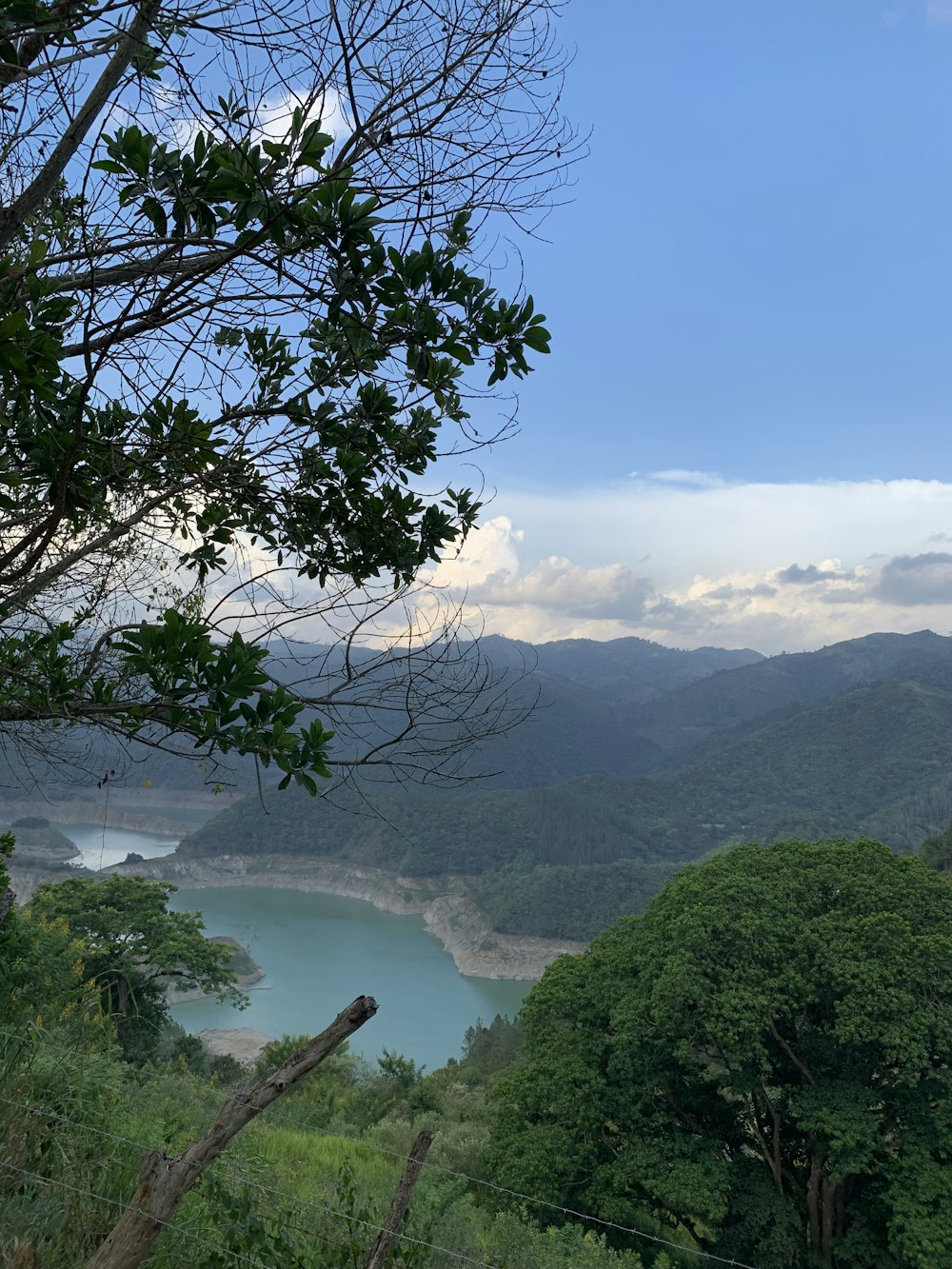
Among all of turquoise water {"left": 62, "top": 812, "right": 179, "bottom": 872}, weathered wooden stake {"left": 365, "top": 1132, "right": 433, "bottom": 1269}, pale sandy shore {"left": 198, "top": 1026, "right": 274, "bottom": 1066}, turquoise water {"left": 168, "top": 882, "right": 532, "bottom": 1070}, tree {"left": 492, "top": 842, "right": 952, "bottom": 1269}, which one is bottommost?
turquoise water {"left": 168, "top": 882, "right": 532, "bottom": 1070}

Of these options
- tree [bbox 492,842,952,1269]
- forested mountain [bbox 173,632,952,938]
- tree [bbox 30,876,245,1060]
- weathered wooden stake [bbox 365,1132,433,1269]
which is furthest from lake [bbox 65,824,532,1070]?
weathered wooden stake [bbox 365,1132,433,1269]

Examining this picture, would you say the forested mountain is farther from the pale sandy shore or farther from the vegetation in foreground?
the vegetation in foreground

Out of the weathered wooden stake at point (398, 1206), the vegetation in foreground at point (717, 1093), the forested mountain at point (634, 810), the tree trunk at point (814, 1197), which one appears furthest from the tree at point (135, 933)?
the forested mountain at point (634, 810)

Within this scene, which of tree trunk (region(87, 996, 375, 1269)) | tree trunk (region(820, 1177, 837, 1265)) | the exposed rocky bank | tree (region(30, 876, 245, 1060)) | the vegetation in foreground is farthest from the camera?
the exposed rocky bank

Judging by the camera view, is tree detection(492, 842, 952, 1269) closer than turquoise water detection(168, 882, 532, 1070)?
Yes

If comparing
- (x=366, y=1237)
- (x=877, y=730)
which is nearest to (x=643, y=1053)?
(x=366, y=1237)

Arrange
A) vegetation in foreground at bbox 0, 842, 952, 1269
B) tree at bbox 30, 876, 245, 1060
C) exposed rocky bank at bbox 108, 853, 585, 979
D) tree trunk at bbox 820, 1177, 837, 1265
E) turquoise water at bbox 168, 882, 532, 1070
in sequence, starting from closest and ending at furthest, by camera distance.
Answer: vegetation in foreground at bbox 0, 842, 952, 1269 → tree trunk at bbox 820, 1177, 837, 1265 → tree at bbox 30, 876, 245, 1060 → turquoise water at bbox 168, 882, 532, 1070 → exposed rocky bank at bbox 108, 853, 585, 979
